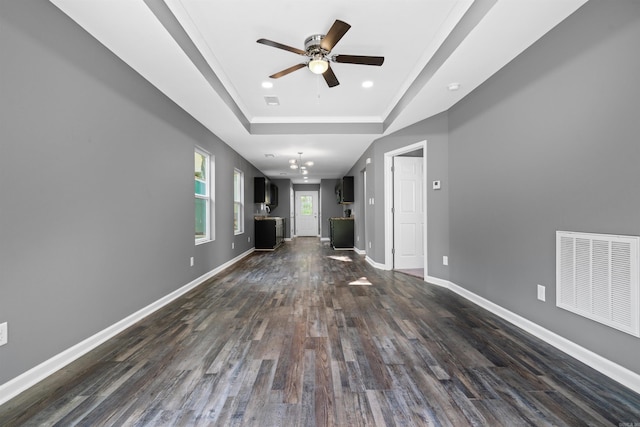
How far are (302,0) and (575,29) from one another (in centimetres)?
198

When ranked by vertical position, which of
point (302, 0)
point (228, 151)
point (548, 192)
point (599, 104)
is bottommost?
point (548, 192)

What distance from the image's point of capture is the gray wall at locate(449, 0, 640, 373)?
5.63ft

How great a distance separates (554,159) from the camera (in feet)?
7.24

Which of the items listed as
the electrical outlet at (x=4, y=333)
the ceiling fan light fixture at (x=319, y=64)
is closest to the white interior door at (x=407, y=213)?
the ceiling fan light fixture at (x=319, y=64)

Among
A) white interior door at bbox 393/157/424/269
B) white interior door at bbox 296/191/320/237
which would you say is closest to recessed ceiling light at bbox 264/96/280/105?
white interior door at bbox 393/157/424/269

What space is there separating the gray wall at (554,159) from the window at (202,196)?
152 inches

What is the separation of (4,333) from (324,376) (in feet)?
5.91

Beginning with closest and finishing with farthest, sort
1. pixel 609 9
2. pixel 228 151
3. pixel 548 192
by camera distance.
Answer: pixel 609 9, pixel 548 192, pixel 228 151

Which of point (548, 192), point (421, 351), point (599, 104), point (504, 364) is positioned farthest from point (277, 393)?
point (599, 104)

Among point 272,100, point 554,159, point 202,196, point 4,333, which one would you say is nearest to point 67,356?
point 4,333

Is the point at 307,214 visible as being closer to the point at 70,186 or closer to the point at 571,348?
the point at 70,186

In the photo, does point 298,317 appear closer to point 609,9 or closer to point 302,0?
point 302,0

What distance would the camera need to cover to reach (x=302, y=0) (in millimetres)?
2172

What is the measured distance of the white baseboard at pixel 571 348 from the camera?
65.2 inches
